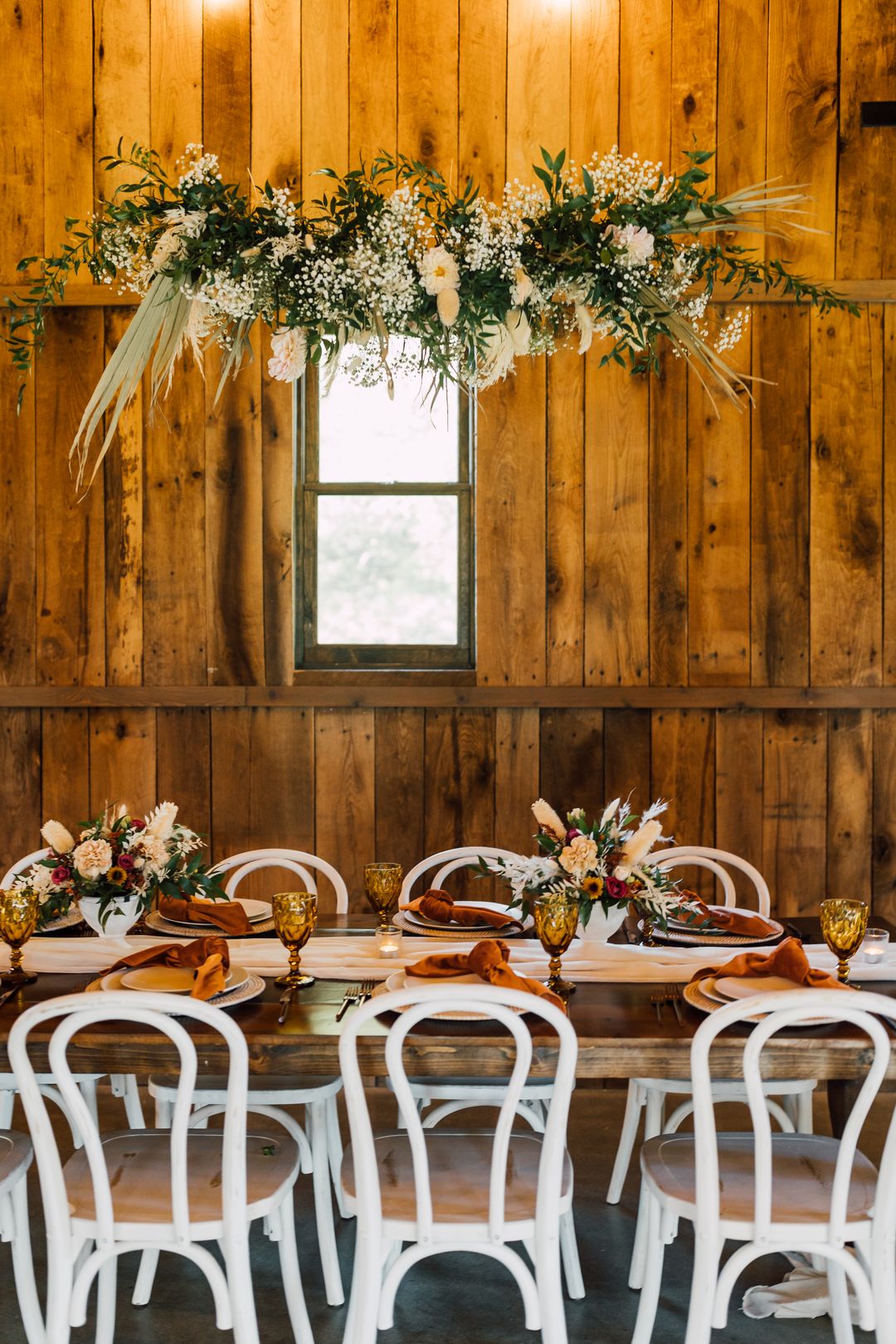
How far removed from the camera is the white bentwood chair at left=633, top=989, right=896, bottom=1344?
6.00 feet

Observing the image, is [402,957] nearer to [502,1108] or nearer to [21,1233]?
[502,1108]

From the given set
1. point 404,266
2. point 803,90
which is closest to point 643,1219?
point 404,266

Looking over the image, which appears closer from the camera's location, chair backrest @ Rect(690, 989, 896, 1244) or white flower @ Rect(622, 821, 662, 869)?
chair backrest @ Rect(690, 989, 896, 1244)

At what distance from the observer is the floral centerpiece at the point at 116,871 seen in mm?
2490

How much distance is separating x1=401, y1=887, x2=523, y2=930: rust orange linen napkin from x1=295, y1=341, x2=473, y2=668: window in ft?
4.11

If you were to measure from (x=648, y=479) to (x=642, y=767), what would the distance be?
0.93 meters

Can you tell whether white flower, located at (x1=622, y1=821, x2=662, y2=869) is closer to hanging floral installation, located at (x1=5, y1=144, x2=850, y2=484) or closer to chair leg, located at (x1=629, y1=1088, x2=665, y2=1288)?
chair leg, located at (x1=629, y1=1088, x2=665, y2=1288)

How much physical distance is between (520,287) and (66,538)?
1995mm

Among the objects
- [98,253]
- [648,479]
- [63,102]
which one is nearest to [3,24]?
[63,102]

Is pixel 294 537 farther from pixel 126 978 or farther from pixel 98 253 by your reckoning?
pixel 126 978

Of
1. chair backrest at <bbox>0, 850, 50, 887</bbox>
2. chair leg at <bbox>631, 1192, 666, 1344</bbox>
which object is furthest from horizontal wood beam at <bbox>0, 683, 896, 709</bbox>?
chair leg at <bbox>631, 1192, 666, 1344</bbox>

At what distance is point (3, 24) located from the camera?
12.4ft

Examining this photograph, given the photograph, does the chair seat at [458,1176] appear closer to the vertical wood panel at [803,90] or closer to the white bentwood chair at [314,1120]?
the white bentwood chair at [314,1120]

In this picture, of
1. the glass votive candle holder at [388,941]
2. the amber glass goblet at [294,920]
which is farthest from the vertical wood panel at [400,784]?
the amber glass goblet at [294,920]
